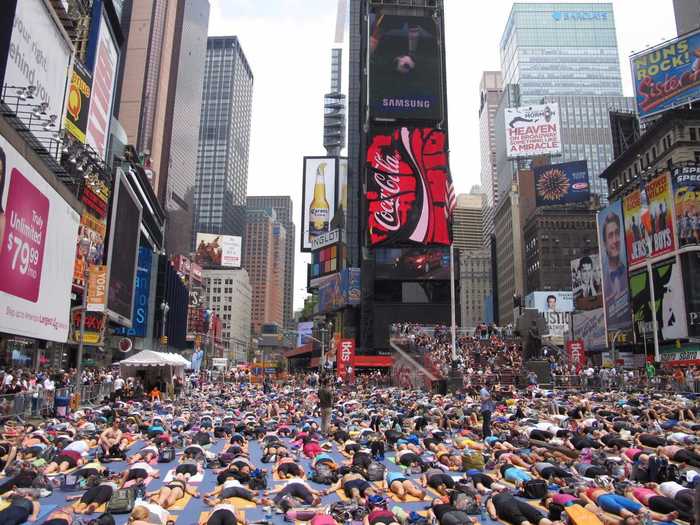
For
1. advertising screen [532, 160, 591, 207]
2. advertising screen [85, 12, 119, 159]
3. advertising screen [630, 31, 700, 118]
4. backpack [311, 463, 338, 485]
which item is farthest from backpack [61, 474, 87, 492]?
advertising screen [532, 160, 591, 207]

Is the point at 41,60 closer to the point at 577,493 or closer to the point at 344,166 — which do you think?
the point at 577,493

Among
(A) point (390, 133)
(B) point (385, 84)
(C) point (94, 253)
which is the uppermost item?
(B) point (385, 84)

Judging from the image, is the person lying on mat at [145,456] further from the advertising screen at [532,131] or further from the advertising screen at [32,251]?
the advertising screen at [532,131]

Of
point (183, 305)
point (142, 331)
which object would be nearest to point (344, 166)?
point (183, 305)

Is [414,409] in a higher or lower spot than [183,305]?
lower

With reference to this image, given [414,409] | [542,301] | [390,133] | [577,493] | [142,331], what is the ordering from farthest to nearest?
[542,301] < [390,133] < [142,331] < [414,409] < [577,493]

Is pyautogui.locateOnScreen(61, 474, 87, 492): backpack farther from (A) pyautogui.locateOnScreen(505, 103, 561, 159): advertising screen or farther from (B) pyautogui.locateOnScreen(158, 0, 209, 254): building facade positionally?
(B) pyautogui.locateOnScreen(158, 0, 209, 254): building facade

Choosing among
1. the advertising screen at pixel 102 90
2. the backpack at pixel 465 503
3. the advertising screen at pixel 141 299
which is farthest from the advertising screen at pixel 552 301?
the backpack at pixel 465 503

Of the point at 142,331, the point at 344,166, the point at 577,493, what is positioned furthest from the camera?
the point at 344,166
